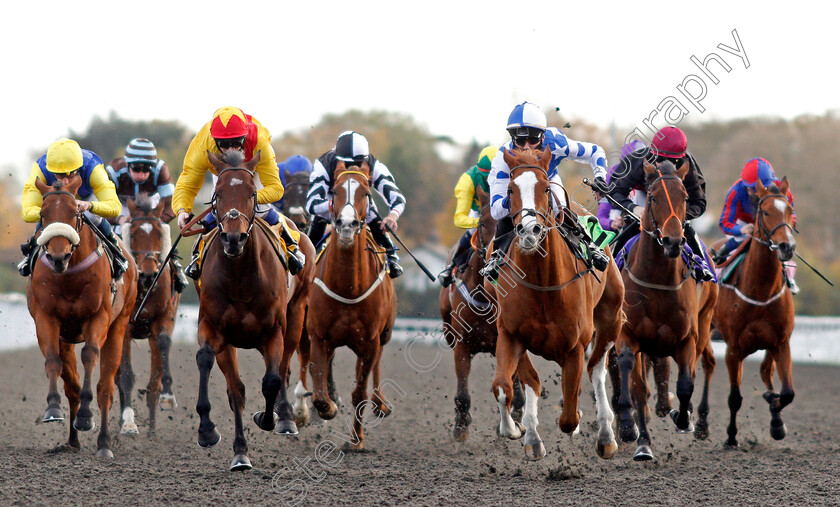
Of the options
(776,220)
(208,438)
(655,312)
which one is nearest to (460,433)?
(655,312)

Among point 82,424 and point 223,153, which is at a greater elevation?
point 223,153

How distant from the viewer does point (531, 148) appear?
7133mm

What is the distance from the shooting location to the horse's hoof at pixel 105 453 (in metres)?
8.16

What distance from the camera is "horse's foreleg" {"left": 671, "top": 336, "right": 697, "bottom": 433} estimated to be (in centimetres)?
810

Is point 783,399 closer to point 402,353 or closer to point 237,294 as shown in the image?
point 237,294

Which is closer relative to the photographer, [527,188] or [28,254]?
[527,188]

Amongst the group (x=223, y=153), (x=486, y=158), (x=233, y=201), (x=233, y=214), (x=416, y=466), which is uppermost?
(x=486, y=158)

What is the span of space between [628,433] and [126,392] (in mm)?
4905

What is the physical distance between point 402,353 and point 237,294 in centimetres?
1519

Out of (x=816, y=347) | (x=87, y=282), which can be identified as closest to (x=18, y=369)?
(x=87, y=282)

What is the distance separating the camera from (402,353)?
22.3m

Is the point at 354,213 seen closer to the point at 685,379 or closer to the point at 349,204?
the point at 349,204

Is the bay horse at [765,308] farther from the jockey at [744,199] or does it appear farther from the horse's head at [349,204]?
the horse's head at [349,204]

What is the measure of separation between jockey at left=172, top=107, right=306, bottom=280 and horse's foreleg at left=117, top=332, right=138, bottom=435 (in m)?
2.52
